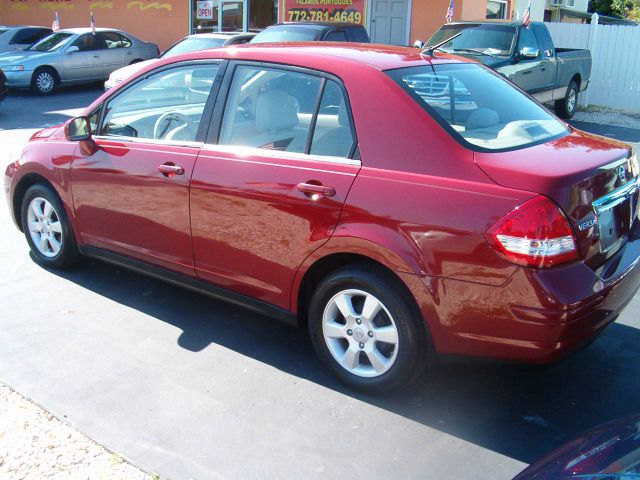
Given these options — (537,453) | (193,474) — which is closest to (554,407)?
(537,453)

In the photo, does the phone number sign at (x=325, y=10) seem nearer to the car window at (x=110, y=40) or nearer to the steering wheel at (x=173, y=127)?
the car window at (x=110, y=40)

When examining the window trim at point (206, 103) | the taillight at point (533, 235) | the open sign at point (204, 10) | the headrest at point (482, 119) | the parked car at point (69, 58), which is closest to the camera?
the taillight at point (533, 235)

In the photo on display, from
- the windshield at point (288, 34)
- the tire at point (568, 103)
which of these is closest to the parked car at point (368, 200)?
the windshield at point (288, 34)

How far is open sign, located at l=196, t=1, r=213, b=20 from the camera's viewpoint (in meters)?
21.1

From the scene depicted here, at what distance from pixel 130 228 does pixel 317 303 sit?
155 centimetres

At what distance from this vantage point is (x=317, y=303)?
12.6 ft

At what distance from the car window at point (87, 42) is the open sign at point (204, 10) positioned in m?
4.29

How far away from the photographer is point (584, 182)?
3330 mm

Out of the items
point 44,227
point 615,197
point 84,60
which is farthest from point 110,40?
point 615,197

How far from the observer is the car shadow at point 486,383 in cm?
348

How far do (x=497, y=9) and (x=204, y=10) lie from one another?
28.0ft

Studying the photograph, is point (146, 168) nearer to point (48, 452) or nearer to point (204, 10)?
point (48, 452)

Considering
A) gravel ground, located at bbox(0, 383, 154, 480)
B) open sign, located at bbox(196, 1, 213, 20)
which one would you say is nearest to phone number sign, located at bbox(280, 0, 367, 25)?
open sign, located at bbox(196, 1, 213, 20)

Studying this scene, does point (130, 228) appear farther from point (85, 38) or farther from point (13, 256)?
point (85, 38)
